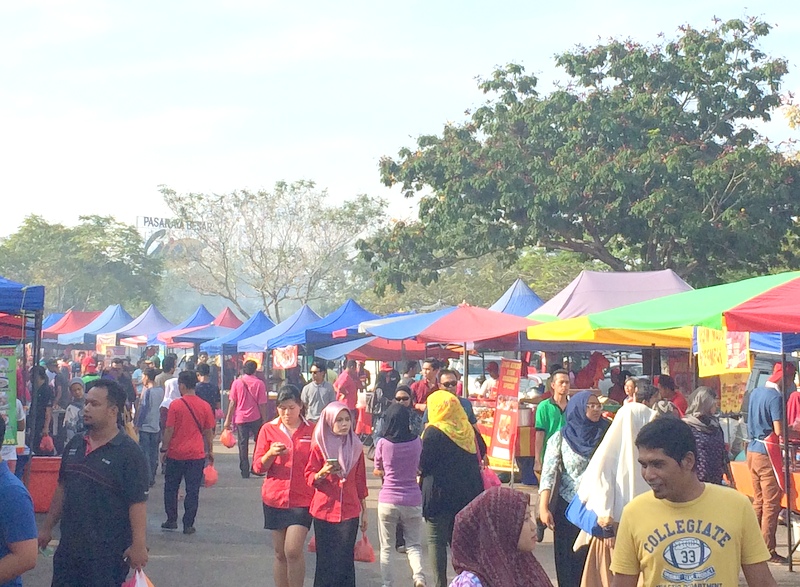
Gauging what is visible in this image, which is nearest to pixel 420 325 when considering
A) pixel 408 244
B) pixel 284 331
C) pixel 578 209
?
pixel 284 331

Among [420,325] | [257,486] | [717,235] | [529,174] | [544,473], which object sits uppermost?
[529,174]

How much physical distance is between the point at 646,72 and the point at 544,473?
2084cm

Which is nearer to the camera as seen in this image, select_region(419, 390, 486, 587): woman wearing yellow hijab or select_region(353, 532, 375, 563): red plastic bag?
select_region(419, 390, 486, 587): woman wearing yellow hijab

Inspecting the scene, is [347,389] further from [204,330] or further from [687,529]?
[687,529]

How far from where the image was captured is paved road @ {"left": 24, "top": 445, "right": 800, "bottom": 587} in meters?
8.63

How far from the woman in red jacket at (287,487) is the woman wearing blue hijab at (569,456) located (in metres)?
1.57

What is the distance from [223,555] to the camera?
9.71m

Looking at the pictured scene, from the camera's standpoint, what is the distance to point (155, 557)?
9539 mm

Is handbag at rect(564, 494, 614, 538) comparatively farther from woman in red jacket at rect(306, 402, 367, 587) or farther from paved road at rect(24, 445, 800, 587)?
paved road at rect(24, 445, 800, 587)

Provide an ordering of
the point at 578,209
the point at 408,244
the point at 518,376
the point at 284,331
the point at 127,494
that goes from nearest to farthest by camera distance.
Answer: the point at 127,494
the point at 518,376
the point at 284,331
the point at 578,209
the point at 408,244

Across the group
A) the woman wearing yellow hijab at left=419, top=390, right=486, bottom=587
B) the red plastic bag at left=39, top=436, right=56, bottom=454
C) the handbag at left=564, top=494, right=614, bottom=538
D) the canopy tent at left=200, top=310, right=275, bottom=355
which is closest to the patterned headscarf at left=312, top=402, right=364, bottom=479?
the woman wearing yellow hijab at left=419, top=390, right=486, bottom=587

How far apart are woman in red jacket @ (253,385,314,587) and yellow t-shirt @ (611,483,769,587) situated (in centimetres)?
364

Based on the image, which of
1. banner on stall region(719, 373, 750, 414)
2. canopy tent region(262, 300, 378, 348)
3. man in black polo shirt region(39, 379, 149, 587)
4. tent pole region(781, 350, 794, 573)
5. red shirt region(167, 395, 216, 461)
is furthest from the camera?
canopy tent region(262, 300, 378, 348)

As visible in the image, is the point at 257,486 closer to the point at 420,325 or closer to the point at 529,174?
the point at 420,325
